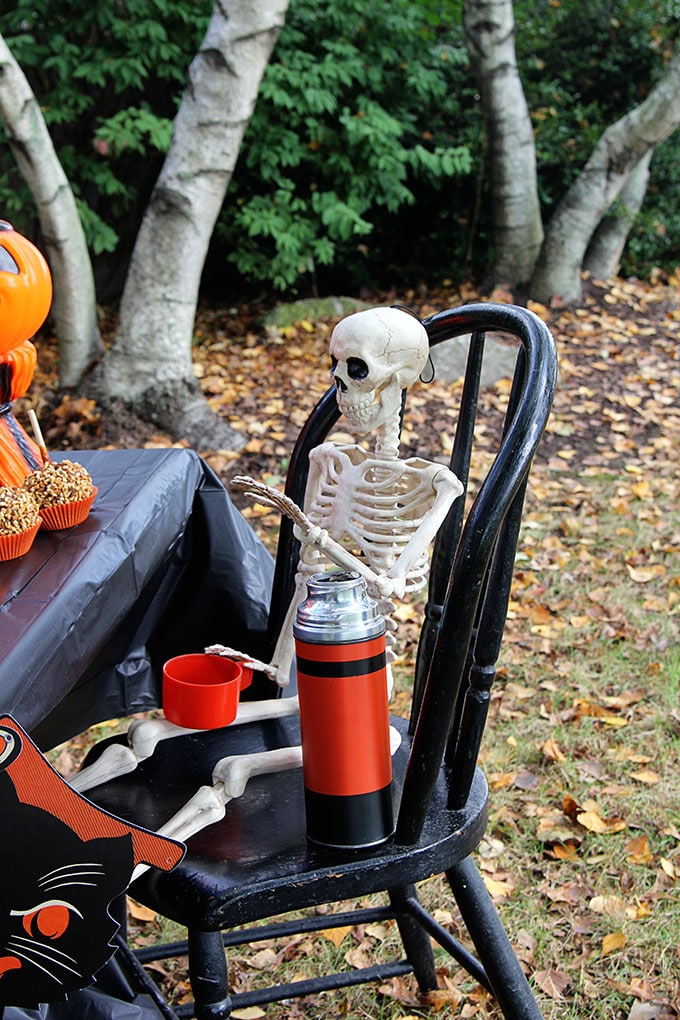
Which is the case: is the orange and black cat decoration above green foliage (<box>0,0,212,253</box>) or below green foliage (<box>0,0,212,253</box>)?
below

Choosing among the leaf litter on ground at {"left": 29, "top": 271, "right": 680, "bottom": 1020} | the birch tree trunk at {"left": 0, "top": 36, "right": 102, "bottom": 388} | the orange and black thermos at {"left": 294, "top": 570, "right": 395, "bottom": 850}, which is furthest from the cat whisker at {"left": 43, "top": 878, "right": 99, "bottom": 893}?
the birch tree trunk at {"left": 0, "top": 36, "right": 102, "bottom": 388}

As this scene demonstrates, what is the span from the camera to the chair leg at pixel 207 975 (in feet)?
3.73

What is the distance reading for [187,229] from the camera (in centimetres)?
421

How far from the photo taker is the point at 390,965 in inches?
68.6

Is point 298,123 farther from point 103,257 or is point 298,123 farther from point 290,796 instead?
point 290,796

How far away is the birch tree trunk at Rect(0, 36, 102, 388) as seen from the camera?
12.4 feet

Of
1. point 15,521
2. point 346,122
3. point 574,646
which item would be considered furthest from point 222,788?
point 346,122

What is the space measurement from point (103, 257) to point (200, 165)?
2818 mm

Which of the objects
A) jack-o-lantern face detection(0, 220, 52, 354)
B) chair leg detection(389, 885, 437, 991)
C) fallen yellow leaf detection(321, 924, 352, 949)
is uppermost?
jack-o-lantern face detection(0, 220, 52, 354)

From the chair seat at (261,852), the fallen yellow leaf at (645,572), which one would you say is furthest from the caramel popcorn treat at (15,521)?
the fallen yellow leaf at (645,572)

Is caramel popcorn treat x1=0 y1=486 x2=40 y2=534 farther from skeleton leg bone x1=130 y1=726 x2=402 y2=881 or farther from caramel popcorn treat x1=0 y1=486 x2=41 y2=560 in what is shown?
skeleton leg bone x1=130 y1=726 x2=402 y2=881

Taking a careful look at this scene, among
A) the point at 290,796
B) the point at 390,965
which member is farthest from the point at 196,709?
the point at 390,965

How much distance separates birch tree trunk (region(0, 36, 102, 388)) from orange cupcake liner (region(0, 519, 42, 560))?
3.01 m

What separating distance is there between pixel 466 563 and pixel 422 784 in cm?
27
